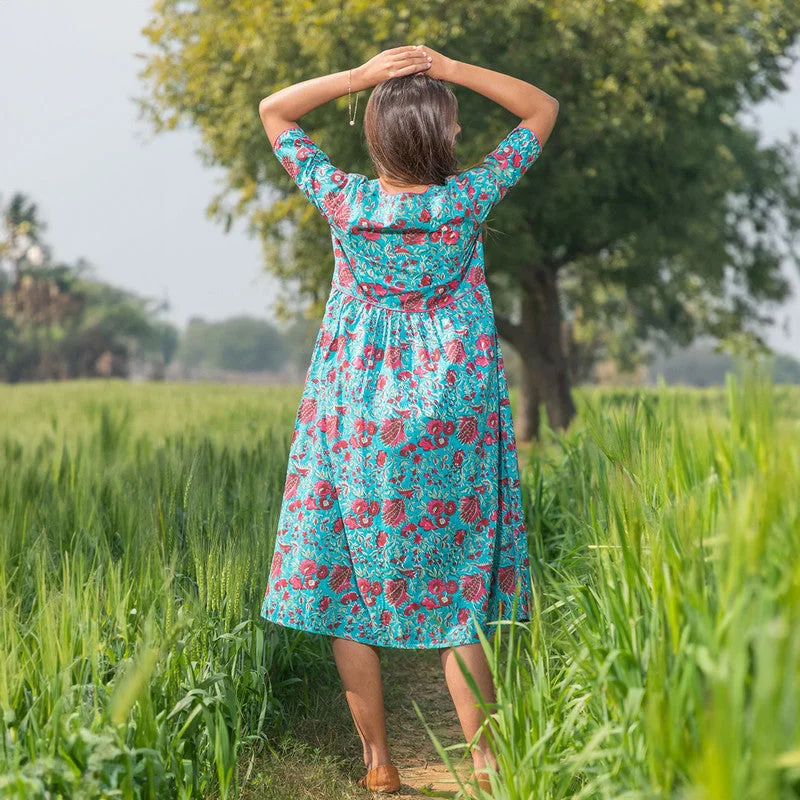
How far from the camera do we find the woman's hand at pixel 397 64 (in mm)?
2785

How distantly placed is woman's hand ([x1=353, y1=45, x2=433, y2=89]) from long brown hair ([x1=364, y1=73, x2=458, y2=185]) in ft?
0.07

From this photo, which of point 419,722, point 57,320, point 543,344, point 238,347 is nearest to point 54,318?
point 57,320

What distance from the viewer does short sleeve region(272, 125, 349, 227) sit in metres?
2.91

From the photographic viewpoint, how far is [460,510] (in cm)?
287

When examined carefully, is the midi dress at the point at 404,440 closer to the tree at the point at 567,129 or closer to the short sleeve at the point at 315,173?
the short sleeve at the point at 315,173

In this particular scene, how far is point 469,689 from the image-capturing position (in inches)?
111

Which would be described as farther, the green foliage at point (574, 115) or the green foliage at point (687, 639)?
the green foliage at point (574, 115)

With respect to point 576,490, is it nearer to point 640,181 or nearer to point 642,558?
point 642,558

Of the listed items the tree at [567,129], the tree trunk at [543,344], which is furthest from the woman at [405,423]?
the tree trunk at [543,344]

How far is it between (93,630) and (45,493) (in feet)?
7.31

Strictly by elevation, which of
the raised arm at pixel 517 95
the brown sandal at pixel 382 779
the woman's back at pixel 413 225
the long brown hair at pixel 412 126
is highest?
the raised arm at pixel 517 95

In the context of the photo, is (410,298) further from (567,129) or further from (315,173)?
(567,129)

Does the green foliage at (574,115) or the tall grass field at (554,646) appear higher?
the green foliage at (574,115)

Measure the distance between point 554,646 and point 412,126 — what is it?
1.75 m
